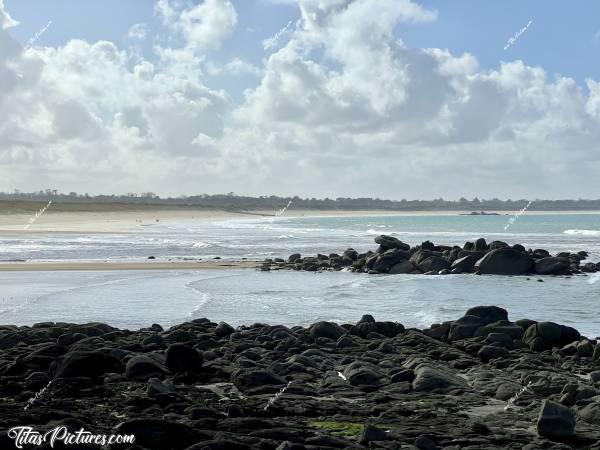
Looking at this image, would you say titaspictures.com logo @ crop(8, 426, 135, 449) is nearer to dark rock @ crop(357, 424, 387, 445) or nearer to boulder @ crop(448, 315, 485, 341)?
dark rock @ crop(357, 424, 387, 445)

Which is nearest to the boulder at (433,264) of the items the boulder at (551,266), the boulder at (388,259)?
the boulder at (388,259)

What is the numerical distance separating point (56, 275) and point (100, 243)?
2082 centimetres

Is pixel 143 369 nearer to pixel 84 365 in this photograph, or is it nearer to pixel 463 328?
pixel 84 365

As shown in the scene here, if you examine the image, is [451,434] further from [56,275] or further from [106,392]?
[56,275]

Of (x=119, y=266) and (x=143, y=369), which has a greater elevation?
(x=143, y=369)

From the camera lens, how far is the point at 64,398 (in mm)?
9562

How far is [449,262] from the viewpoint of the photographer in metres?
31.8

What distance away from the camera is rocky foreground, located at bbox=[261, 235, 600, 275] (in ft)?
100

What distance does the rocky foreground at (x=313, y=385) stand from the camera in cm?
789

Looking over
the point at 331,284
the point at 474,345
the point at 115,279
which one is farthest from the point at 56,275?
the point at 474,345

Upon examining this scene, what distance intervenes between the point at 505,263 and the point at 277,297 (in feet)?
38.6

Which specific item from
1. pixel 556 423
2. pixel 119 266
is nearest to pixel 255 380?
pixel 556 423

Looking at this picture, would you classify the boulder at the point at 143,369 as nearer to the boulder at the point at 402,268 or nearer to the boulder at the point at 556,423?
the boulder at the point at 556,423

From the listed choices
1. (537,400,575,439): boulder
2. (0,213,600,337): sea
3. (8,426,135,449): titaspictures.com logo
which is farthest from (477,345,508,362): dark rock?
(8,426,135,449): titaspictures.com logo
